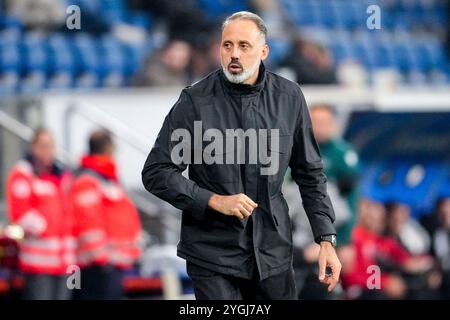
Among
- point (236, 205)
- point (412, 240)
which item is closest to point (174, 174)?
Result: point (236, 205)

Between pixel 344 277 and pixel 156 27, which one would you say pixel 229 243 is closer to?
pixel 344 277

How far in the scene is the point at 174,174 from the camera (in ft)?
19.2

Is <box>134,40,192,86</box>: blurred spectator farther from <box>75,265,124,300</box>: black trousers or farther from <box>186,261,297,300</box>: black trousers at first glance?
<box>186,261,297,300</box>: black trousers

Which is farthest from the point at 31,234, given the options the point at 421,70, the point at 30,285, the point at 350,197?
the point at 421,70

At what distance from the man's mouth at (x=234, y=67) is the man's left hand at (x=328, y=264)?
840 mm

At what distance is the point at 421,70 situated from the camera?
58.5 ft

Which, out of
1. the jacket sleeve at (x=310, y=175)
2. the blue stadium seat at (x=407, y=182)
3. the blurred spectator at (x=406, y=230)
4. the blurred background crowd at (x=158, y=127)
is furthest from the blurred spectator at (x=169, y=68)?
the jacket sleeve at (x=310, y=175)

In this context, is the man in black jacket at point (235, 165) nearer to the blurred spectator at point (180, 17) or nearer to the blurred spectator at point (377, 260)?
the blurred spectator at point (377, 260)

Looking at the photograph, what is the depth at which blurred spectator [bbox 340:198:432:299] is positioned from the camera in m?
10.8

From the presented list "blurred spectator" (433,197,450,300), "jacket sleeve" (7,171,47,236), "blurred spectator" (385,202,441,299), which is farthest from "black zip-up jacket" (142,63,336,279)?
"blurred spectator" (433,197,450,300)

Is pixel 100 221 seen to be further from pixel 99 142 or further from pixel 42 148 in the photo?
pixel 42 148

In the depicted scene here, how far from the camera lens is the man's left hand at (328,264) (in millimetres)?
5949

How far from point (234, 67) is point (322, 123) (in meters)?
3.65
